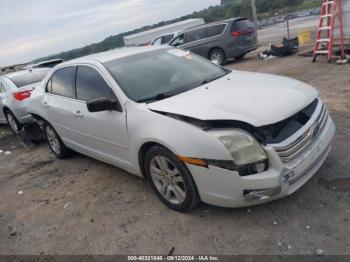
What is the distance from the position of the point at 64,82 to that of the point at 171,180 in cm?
255

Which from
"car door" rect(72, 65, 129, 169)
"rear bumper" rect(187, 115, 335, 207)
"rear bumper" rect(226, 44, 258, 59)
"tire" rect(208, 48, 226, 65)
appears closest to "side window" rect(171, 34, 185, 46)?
"tire" rect(208, 48, 226, 65)

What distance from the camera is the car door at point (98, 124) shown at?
12.7 ft

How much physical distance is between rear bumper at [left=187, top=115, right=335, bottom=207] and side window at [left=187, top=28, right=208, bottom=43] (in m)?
11.5

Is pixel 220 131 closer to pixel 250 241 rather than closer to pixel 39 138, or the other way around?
pixel 250 241

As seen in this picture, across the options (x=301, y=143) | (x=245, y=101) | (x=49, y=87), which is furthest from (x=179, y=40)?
(x=301, y=143)

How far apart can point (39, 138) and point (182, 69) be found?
433cm

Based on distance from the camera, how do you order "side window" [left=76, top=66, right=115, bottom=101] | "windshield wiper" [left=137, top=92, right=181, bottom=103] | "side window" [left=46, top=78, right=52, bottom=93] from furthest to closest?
"side window" [left=46, top=78, right=52, bottom=93], "side window" [left=76, top=66, right=115, bottom=101], "windshield wiper" [left=137, top=92, right=181, bottom=103]

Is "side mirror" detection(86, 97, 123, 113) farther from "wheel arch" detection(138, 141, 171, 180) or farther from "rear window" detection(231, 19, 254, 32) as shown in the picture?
"rear window" detection(231, 19, 254, 32)

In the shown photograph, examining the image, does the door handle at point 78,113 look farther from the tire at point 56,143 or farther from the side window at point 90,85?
the tire at point 56,143

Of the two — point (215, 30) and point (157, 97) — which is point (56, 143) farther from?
point (215, 30)

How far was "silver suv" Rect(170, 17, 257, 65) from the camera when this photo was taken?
43.4 feet

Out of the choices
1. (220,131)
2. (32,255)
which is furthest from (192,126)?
(32,255)

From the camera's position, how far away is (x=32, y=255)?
135 inches

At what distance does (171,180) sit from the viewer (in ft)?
11.3
